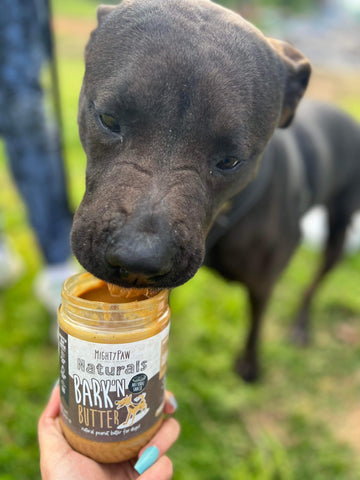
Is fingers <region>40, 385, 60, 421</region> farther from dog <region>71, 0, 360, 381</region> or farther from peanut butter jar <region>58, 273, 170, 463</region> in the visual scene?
dog <region>71, 0, 360, 381</region>

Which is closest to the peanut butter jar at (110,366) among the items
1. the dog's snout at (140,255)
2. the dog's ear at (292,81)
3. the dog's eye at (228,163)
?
the dog's snout at (140,255)

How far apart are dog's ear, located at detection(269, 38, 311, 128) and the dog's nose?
0.87 meters

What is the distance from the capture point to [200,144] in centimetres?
134

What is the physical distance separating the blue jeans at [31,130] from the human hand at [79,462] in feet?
4.68

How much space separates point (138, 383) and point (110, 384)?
0.25 feet

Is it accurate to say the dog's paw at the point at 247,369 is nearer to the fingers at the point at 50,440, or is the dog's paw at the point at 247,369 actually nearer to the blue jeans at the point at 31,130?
the blue jeans at the point at 31,130

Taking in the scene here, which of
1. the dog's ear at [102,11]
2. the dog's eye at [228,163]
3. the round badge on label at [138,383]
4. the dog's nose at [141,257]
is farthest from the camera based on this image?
the dog's ear at [102,11]

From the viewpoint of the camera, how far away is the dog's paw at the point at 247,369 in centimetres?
281

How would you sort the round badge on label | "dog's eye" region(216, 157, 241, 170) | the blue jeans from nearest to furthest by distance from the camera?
the round badge on label
"dog's eye" region(216, 157, 241, 170)
the blue jeans

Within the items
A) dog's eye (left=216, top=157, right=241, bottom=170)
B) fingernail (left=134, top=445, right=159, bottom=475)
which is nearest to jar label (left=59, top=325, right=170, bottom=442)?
fingernail (left=134, top=445, right=159, bottom=475)

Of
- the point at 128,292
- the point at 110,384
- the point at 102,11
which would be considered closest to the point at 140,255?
the point at 128,292

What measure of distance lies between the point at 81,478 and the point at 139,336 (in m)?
0.48

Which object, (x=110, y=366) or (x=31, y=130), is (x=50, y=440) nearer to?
(x=110, y=366)

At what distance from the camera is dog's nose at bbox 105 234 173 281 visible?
44.2 inches
